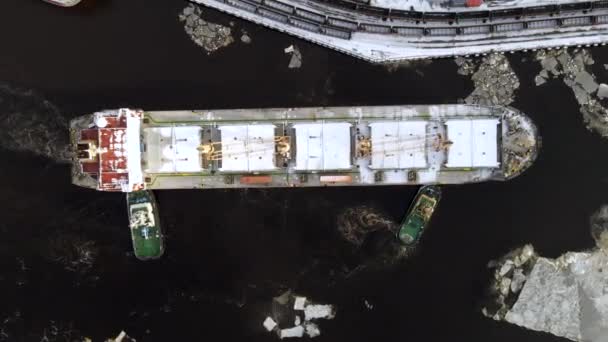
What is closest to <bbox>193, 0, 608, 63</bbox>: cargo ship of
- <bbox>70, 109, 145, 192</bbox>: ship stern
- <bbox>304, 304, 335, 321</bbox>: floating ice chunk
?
<bbox>70, 109, 145, 192</bbox>: ship stern

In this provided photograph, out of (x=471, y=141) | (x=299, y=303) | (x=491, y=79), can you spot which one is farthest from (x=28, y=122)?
(x=491, y=79)

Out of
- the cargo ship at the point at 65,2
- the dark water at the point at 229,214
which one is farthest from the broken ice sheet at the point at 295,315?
the cargo ship at the point at 65,2

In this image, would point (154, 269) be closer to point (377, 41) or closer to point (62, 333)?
point (62, 333)

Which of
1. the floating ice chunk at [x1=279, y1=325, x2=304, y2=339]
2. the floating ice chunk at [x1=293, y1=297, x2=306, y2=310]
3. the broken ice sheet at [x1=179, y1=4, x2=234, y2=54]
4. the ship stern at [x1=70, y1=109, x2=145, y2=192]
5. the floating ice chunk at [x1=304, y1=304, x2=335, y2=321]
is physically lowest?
the floating ice chunk at [x1=279, y1=325, x2=304, y2=339]

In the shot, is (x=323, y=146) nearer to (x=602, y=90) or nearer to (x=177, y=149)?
(x=177, y=149)

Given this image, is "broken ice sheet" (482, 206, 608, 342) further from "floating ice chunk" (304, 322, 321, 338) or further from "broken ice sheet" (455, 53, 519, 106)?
"floating ice chunk" (304, 322, 321, 338)
